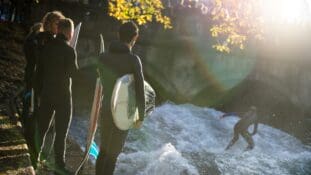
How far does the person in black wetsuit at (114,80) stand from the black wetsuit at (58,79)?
0.49 m

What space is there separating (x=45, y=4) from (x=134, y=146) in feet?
Result: 20.5

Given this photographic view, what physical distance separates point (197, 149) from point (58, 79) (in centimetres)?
1080

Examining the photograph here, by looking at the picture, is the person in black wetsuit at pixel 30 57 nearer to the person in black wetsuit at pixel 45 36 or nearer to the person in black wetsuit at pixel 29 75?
the person in black wetsuit at pixel 29 75

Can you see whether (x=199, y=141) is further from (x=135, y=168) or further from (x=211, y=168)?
(x=135, y=168)

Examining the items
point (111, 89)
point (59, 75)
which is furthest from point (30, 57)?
point (111, 89)

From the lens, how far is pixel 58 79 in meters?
4.64

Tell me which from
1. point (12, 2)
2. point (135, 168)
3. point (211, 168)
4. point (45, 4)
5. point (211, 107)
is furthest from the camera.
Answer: point (211, 107)

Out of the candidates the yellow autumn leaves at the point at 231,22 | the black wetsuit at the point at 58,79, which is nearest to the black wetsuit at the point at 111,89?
the black wetsuit at the point at 58,79

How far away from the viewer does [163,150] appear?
44.9 feet

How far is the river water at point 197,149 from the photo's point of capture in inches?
488

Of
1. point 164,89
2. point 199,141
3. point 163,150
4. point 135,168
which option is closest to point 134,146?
point 163,150

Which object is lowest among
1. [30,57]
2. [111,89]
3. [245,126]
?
[245,126]

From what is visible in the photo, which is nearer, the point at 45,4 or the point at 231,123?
the point at 45,4

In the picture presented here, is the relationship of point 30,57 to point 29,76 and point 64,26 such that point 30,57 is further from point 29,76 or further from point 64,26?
point 64,26
